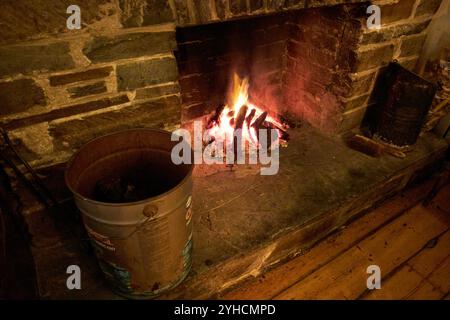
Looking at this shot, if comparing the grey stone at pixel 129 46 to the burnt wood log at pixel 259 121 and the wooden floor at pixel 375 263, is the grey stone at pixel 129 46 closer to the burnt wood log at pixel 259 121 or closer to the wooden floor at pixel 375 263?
the burnt wood log at pixel 259 121

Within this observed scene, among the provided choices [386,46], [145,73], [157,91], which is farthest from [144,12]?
[386,46]

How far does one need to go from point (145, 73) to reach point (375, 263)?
1.77 m

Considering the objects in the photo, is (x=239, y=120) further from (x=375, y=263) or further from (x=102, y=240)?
(x=102, y=240)

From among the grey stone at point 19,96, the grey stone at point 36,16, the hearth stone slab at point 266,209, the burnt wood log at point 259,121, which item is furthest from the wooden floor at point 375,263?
the grey stone at point 36,16

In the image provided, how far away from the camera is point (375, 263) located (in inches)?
79.4

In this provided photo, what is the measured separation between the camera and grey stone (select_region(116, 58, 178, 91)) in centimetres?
154

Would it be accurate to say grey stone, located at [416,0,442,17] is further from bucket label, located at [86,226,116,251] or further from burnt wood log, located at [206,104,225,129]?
bucket label, located at [86,226,116,251]

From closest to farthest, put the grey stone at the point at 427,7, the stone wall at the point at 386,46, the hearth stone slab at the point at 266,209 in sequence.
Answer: the hearth stone slab at the point at 266,209, the stone wall at the point at 386,46, the grey stone at the point at 427,7

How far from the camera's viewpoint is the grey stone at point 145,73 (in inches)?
60.6

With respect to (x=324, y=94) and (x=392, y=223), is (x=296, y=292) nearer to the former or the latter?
(x=392, y=223)

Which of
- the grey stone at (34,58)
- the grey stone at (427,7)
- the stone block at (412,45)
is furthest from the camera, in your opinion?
the stone block at (412,45)

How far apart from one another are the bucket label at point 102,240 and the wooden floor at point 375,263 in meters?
0.84

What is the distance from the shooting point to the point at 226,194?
206cm
